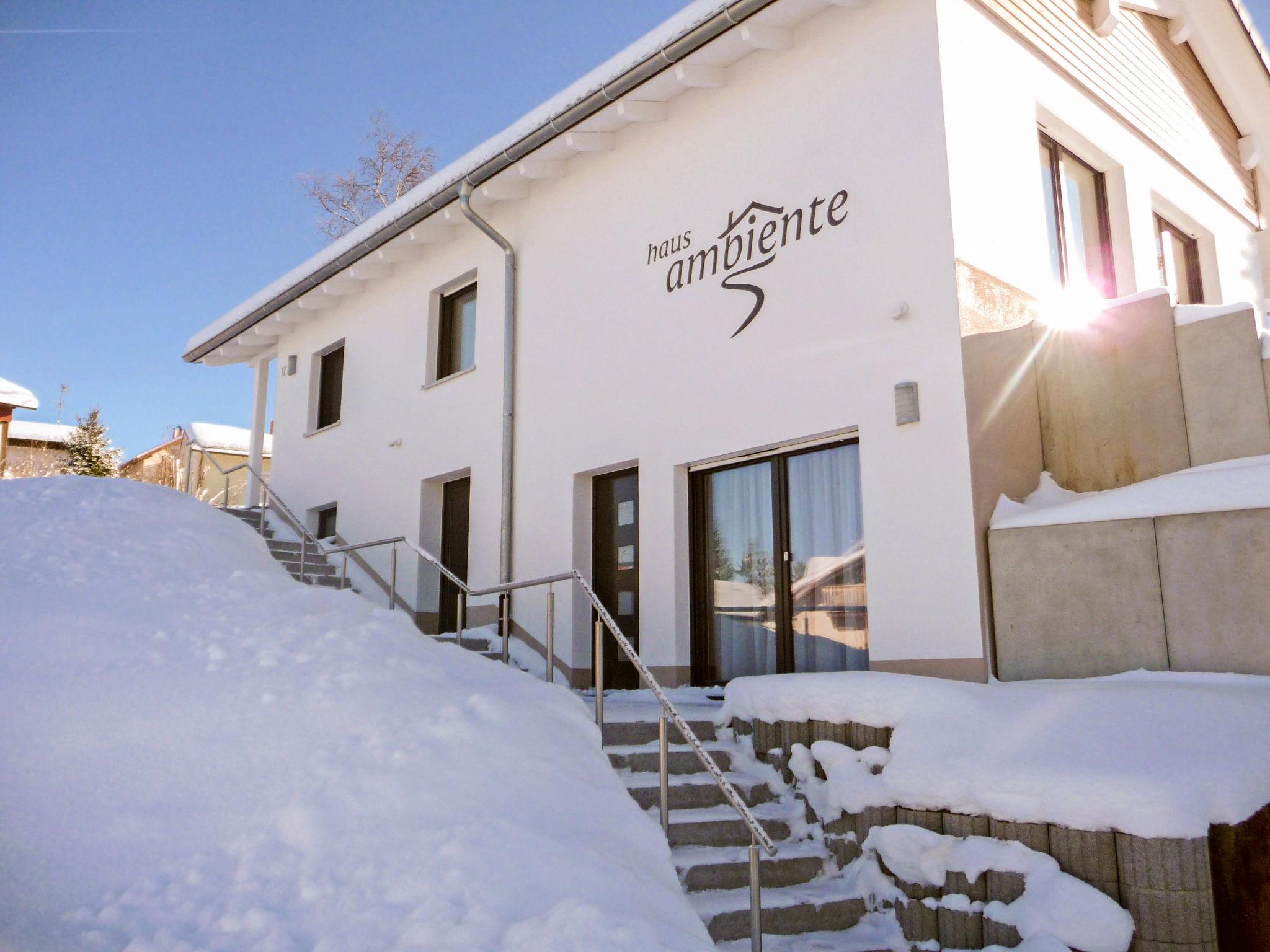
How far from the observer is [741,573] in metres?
7.43

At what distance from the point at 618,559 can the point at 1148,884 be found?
539 cm

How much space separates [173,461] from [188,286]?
1790 cm

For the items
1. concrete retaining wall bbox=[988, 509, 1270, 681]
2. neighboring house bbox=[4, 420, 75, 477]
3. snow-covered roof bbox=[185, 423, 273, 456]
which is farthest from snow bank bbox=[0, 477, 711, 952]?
neighboring house bbox=[4, 420, 75, 477]

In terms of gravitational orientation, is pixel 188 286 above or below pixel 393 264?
above

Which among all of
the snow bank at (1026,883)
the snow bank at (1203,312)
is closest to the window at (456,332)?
the snow bank at (1203,312)

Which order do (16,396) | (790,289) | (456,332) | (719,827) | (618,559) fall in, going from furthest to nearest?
(16,396) < (456,332) < (618,559) < (790,289) < (719,827)

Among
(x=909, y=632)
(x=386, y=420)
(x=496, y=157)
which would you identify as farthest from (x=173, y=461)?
(x=909, y=632)

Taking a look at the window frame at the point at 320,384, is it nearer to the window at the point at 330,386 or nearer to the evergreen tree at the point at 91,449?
the window at the point at 330,386

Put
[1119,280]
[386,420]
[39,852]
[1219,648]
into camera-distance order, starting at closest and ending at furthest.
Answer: [39,852], [1219,648], [1119,280], [386,420]

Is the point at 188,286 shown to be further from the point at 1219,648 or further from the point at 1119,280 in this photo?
the point at 1219,648

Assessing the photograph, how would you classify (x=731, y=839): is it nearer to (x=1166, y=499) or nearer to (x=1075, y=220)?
(x=1166, y=499)

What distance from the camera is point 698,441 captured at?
298 inches

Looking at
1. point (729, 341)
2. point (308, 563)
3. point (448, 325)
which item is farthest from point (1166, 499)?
point (308, 563)

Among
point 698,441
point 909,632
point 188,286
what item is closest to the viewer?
point 909,632
